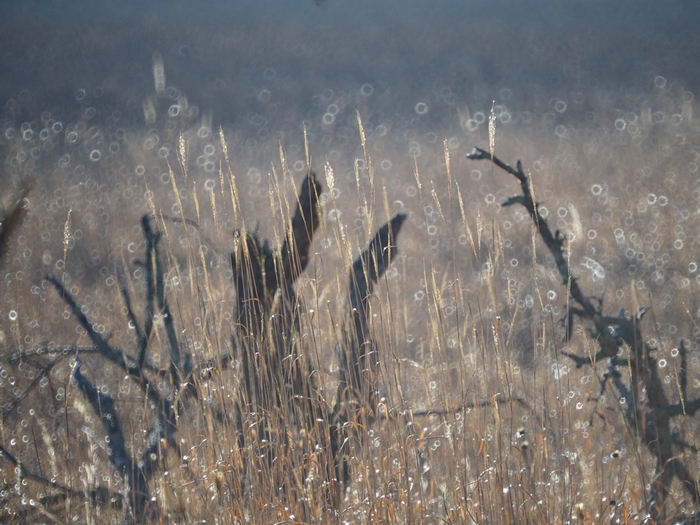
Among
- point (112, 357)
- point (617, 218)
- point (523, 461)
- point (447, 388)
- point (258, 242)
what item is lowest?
point (523, 461)

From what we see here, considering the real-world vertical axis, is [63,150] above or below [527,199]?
above

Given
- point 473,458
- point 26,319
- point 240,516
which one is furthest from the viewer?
point 26,319

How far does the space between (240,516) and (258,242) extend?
804 millimetres

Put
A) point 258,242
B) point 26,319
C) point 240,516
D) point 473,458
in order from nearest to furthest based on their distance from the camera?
1. point 240,516
2. point 473,458
3. point 258,242
4. point 26,319

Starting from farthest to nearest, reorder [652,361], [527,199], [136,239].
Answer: [136,239]
[652,361]
[527,199]

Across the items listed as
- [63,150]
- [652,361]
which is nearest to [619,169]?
[652,361]

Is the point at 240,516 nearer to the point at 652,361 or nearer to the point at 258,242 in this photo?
the point at 258,242

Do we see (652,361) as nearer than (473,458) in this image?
No

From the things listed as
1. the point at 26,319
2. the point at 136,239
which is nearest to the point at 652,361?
the point at 136,239

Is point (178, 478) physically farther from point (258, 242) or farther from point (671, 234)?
point (671, 234)

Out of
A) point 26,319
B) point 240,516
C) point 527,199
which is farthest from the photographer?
point 26,319

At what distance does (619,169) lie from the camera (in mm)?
2691

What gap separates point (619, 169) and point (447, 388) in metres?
2.08

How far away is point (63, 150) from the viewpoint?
2.50 m
